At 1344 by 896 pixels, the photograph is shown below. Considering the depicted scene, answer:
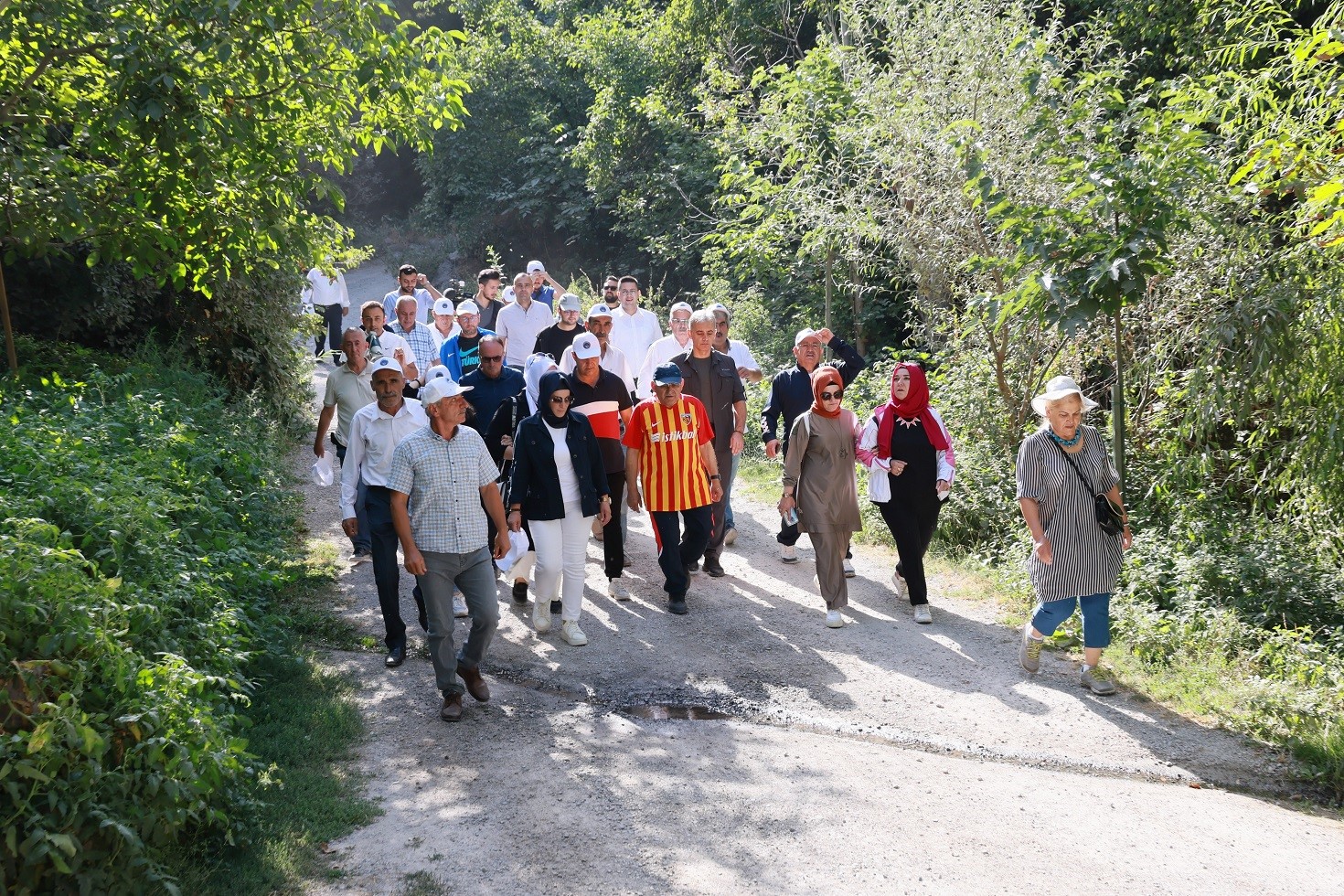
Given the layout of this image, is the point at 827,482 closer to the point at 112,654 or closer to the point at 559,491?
the point at 559,491

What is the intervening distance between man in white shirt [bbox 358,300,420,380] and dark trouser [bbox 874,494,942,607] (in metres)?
4.15

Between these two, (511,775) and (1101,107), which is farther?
(1101,107)

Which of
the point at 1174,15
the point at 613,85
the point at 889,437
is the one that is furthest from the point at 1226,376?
the point at 613,85

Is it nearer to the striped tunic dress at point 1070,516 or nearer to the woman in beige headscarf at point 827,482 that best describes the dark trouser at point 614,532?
the woman in beige headscarf at point 827,482

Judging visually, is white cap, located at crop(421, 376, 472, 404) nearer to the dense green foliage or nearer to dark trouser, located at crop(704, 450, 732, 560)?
the dense green foliage

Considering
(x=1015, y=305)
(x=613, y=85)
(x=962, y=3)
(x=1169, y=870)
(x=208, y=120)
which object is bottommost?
(x=1169, y=870)

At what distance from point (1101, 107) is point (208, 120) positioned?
720cm

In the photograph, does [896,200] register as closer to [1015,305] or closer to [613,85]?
[1015,305]

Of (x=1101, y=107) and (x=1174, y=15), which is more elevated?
(x=1174, y=15)

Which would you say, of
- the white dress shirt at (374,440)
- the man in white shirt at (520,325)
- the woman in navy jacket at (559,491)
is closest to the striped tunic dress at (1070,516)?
the woman in navy jacket at (559,491)

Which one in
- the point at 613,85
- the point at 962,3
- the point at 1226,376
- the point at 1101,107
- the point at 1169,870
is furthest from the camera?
the point at 613,85

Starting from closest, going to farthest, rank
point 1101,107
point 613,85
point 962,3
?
point 1101,107, point 962,3, point 613,85

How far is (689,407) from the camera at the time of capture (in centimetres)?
863

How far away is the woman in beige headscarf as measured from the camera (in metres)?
8.33
